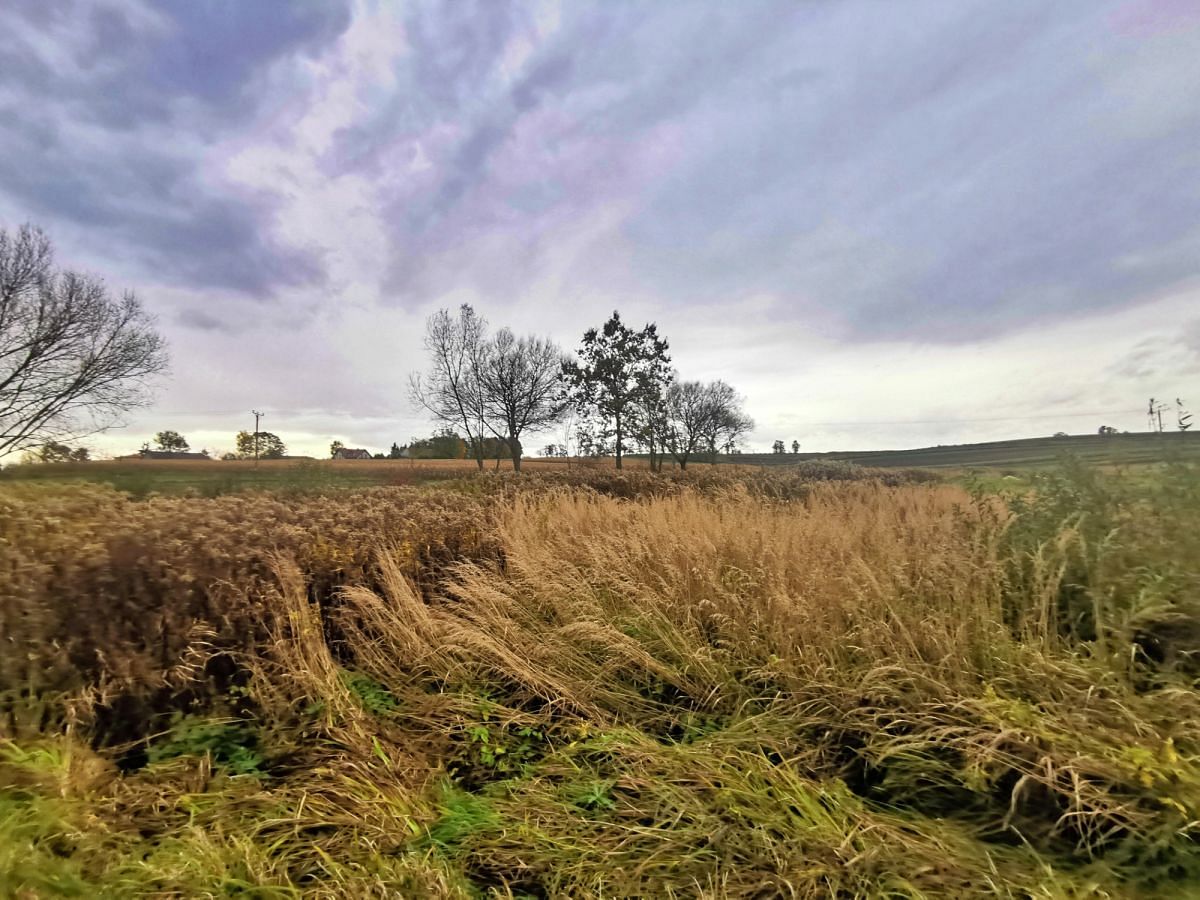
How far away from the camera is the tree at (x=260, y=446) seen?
8656 millimetres

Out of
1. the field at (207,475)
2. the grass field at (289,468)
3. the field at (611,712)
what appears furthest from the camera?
the field at (207,475)

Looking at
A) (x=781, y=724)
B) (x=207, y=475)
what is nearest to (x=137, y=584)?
(x=781, y=724)

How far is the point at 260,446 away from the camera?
9523mm

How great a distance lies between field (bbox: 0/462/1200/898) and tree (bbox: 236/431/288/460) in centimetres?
395

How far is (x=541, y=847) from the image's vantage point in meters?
2.29

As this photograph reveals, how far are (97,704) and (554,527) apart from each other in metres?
4.38

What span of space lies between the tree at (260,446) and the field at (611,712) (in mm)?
3952

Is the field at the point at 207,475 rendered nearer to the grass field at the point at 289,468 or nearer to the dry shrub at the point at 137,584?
the grass field at the point at 289,468

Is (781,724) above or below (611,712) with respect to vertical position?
above

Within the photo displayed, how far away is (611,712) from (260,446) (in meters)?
8.77

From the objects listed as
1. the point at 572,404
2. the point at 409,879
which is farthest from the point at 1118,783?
the point at 572,404

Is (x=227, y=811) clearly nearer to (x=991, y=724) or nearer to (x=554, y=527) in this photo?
(x=991, y=724)

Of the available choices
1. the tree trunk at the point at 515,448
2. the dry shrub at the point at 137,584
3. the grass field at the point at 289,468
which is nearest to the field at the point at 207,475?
the grass field at the point at 289,468

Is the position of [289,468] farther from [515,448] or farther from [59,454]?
[515,448]
